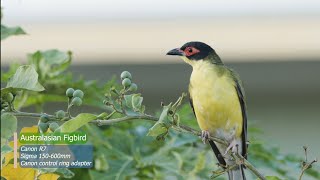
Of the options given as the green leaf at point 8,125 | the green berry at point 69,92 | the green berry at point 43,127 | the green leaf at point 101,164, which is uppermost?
the green leaf at point 101,164

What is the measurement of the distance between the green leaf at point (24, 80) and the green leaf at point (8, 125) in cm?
6

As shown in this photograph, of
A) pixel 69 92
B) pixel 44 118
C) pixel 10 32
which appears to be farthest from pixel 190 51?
pixel 44 118

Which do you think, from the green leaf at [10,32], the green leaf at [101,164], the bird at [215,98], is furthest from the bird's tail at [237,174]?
the green leaf at [10,32]

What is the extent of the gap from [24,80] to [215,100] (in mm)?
837

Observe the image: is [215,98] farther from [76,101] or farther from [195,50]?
[76,101]

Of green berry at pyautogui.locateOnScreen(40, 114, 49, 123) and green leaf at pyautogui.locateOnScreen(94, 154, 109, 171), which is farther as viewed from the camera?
green leaf at pyautogui.locateOnScreen(94, 154, 109, 171)

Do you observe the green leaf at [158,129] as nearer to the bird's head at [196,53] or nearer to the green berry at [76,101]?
the green berry at [76,101]

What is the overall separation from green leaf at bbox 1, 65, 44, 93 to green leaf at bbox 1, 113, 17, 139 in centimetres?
6

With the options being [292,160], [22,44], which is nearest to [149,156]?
[292,160]

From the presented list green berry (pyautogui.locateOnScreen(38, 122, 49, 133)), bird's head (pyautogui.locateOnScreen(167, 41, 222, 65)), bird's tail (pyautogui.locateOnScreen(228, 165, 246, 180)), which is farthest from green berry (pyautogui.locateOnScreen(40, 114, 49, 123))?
bird's head (pyautogui.locateOnScreen(167, 41, 222, 65))

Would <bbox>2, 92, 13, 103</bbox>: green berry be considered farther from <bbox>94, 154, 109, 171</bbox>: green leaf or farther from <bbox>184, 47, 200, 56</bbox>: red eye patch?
<bbox>184, 47, 200, 56</bbox>: red eye patch

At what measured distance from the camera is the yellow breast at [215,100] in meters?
1.88

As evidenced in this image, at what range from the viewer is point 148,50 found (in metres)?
5.55

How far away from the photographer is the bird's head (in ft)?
6.50
